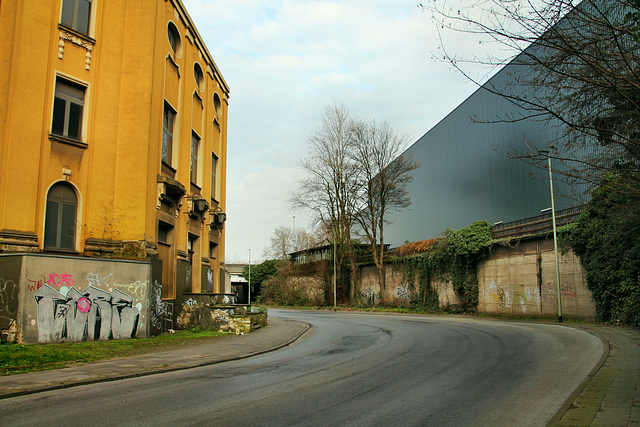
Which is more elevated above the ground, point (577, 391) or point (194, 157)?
point (194, 157)

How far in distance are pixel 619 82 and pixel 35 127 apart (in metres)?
14.6

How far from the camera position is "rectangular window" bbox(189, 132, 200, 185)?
22.8 meters

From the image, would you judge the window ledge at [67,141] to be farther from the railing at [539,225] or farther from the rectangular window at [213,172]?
the railing at [539,225]

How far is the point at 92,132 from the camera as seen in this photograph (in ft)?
51.9

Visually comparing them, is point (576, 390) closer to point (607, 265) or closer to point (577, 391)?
point (577, 391)

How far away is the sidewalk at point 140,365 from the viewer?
839cm

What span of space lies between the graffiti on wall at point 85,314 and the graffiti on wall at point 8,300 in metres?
0.49

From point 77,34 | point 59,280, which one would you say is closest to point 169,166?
point 77,34

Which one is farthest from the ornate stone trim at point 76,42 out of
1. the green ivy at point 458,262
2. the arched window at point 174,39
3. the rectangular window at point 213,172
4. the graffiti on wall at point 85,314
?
the green ivy at point 458,262

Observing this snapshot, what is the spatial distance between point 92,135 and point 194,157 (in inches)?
292

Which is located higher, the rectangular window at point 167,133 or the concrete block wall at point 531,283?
the rectangular window at point 167,133

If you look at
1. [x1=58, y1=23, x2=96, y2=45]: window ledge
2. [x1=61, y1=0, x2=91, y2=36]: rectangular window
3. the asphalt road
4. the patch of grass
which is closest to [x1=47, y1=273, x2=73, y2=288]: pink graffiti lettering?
the patch of grass

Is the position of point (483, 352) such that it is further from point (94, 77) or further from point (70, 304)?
point (94, 77)

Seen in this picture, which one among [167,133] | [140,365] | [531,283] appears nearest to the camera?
[140,365]
